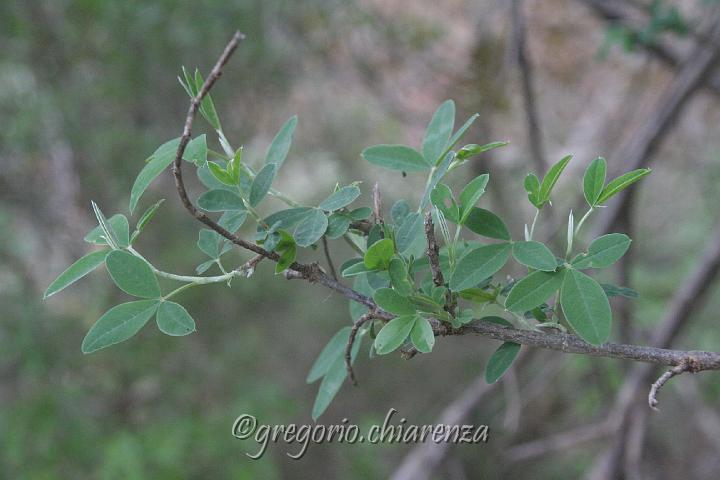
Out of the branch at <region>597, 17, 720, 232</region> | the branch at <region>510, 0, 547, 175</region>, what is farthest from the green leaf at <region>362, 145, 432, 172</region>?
the branch at <region>597, 17, 720, 232</region>

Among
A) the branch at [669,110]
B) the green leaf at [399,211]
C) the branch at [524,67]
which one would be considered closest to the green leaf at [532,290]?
the green leaf at [399,211]

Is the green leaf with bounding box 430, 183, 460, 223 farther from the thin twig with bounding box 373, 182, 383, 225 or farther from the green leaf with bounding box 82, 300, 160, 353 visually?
the green leaf with bounding box 82, 300, 160, 353

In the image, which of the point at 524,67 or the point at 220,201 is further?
the point at 524,67

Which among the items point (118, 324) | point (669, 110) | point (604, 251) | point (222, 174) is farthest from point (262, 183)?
point (669, 110)

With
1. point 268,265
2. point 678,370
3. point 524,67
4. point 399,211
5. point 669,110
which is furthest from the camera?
point 268,265

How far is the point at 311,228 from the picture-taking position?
456mm

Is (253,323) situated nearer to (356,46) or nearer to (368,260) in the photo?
(356,46)

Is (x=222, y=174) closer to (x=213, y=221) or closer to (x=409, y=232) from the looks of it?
(x=213, y=221)

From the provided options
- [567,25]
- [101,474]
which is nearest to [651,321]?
[567,25]

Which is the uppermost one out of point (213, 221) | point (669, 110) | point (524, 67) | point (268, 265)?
point (213, 221)

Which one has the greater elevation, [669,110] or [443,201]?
[443,201]

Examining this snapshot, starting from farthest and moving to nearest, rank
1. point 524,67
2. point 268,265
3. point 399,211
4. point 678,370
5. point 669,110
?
point 268,265, point 669,110, point 524,67, point 399,211, point 678,370

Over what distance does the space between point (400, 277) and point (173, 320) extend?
6.1 inches

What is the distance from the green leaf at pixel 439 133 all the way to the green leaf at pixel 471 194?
7 centimetres
